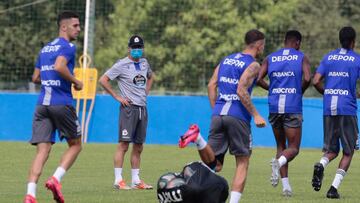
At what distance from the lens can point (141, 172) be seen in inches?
659

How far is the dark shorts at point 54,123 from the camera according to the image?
37.4 ft

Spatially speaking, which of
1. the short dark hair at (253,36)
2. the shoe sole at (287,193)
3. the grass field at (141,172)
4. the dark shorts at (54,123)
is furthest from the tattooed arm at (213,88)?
the shoe sole at (287,193)

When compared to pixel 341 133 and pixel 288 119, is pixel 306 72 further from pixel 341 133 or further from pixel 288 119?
pixel 341 133

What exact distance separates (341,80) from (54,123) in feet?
13.2

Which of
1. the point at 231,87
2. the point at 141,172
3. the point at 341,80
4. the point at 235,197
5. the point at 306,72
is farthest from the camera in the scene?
the point at 141,172

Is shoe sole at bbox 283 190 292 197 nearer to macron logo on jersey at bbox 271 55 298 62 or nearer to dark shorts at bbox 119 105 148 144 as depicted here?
macron logo on jersey at bbox 271 55 298 62

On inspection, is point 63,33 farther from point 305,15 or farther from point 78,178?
point 305,15

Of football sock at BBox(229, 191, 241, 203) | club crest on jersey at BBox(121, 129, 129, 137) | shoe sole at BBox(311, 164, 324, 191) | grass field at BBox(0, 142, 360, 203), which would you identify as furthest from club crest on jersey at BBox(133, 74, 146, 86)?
football sock at BBox(229, 191, 241, 203)

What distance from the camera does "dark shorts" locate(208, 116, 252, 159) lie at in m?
11.1

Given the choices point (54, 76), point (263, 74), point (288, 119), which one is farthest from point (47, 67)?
point (288, 119)

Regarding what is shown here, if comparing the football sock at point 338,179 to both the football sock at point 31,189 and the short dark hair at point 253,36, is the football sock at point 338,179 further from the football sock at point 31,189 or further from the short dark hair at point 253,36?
the football sock at point 31,189

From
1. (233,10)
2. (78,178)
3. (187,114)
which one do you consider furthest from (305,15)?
(78,178)

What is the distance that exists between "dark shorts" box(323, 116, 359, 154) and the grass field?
623 mm

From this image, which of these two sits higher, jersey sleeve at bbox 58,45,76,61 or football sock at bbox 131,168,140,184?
jersey sleeve at bbox 58,45,76,61
